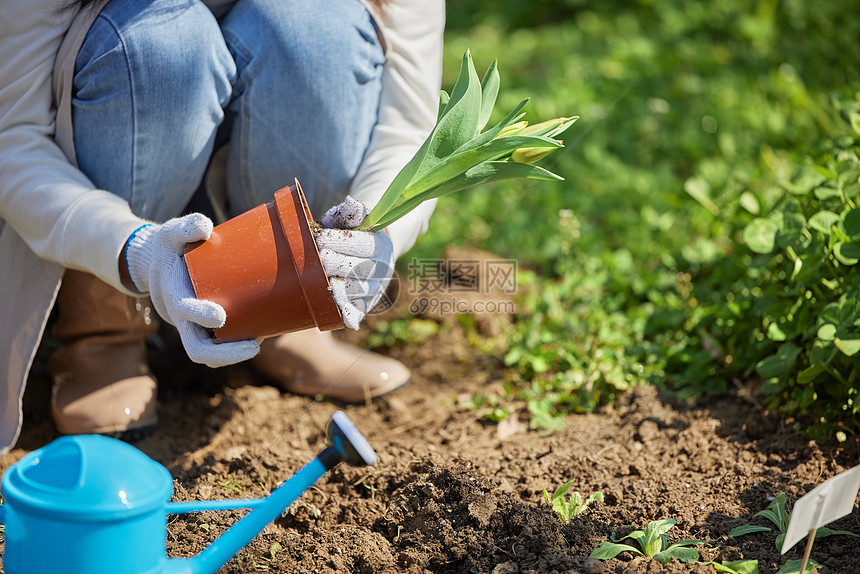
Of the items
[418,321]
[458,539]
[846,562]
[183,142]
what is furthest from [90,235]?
[846,562]

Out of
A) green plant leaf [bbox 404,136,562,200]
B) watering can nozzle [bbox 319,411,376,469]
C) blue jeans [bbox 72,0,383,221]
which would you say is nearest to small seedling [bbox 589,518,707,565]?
watering can nozzle [bbox 319,411,376,469]

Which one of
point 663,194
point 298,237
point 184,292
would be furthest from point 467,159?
point 663,194

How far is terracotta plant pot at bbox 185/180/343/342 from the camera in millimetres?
1154

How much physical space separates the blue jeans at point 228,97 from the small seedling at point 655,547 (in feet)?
2.98

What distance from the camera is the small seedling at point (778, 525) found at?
1145 millimetres

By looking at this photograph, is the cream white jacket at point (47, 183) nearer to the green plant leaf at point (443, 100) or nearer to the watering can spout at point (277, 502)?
the green plant leaf at point (443, 100)

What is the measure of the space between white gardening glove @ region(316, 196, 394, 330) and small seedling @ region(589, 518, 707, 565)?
519mm

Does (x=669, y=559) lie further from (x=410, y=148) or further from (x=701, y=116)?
(x=701, y=116)

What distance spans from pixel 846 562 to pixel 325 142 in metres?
1.18

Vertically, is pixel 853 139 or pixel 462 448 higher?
pixel 853 139

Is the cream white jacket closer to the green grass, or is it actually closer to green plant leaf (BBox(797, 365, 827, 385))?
the green grass

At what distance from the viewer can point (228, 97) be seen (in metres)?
1.49

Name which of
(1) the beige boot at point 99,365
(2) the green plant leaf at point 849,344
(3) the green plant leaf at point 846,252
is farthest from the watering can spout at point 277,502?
(3) the green plant leaf at point 846,252

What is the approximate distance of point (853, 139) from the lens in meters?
1.65
